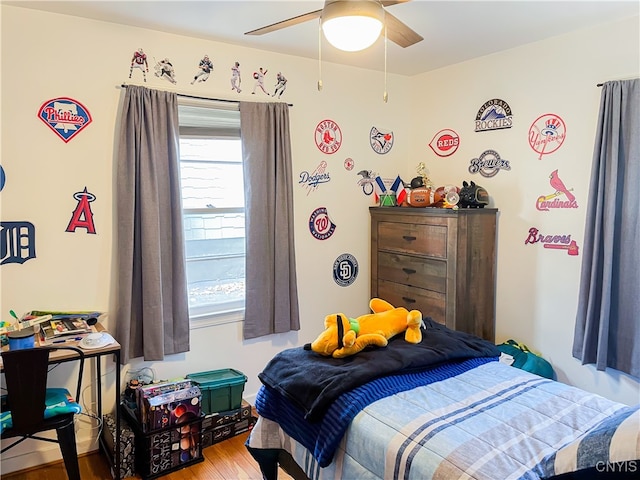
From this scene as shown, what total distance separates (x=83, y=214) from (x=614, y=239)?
310cm

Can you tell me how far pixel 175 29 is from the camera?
2781mm

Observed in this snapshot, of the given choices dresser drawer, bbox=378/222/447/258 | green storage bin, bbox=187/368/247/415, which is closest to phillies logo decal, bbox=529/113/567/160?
dresser drawer, bbox=378/222/447/258

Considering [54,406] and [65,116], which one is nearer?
[54,406]

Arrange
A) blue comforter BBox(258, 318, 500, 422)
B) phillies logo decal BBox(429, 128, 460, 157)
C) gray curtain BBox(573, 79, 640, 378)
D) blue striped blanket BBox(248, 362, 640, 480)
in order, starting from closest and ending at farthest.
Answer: blue striped blanket BBox(248, 362, 640, 480) < blue comforter BBox(258, 318, 500, 422) < gray curtain BBox(573, 79, 640, 378) < phillies logo decal BBox(429, 128, 460, 157)

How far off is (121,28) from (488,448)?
2846 mm

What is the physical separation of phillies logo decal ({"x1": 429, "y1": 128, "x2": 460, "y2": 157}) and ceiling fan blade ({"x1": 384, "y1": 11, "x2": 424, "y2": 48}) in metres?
1.53

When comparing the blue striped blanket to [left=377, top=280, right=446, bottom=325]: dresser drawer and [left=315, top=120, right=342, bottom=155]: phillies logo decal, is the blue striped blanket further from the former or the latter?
[left=315, top=120, right=342, bottom=155]: phillies logo decal

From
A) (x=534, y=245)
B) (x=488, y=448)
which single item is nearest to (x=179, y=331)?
(x=488, y=448)

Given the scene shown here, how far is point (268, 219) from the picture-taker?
3225mm

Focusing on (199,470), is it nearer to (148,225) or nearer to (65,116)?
(148,225)

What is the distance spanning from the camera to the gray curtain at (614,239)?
258cm

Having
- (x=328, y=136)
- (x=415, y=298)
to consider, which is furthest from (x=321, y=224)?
(x=415, y=298)

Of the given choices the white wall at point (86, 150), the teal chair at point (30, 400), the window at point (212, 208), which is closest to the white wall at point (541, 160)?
the white wall at point (86, 150)

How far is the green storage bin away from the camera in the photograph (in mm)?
2867
